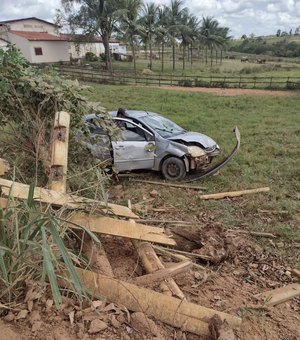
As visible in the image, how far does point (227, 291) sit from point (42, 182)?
2500mm

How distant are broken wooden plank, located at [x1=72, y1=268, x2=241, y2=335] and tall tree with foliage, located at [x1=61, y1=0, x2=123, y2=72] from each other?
34446 millimetres

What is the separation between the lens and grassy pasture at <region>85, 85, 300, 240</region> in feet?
20.0

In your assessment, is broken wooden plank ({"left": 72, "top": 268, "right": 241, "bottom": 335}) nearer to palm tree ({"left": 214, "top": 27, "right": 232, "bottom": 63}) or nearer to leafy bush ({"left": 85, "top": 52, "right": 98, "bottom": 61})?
leafy bush ({"left": 85, "top": 52, "right": 98, "bottom": 61})

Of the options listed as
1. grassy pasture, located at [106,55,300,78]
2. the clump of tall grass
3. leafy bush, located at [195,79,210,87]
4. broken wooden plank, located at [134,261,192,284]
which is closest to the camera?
the clump of tall grass

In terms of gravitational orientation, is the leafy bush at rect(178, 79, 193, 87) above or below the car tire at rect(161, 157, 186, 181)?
below

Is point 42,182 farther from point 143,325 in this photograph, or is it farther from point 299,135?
point 299,135

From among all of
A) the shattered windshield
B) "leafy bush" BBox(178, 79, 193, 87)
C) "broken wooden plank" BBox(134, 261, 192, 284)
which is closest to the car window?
the shattered windshield

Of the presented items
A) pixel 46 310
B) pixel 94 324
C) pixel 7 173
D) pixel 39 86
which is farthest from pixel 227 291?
pixel 39 86

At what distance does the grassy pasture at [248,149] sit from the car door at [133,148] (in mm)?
612

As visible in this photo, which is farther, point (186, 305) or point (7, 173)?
point (7, 173)

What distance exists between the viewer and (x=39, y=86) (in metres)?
4.25

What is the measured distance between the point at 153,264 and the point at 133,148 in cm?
453

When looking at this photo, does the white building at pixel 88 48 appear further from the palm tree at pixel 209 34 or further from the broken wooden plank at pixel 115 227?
the broken wooden plank at pixel 115 227

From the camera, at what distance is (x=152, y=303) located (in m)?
2.75
